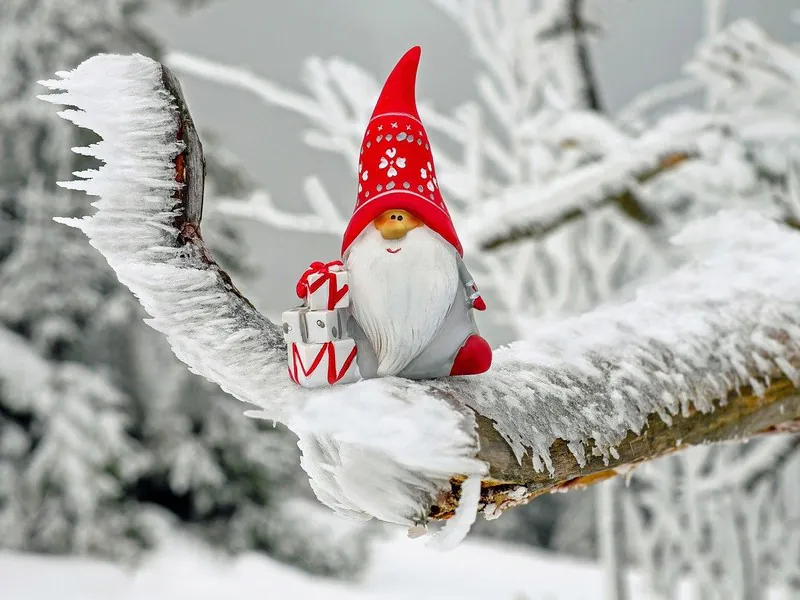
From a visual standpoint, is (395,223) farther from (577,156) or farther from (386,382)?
(577,156)

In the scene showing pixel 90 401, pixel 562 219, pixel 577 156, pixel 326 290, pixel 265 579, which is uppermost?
pixel 577 156

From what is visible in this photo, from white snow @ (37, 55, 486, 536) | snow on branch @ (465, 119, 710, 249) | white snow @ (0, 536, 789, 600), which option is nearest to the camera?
white snow @ (37, 55, 486, 536)

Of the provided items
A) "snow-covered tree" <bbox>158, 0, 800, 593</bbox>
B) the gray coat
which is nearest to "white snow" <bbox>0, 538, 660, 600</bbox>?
"snow-covered tree" <bbox>158, 0, 800, 593</bbox>

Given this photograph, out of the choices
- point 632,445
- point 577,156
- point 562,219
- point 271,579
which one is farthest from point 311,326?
point 271,579

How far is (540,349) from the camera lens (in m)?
0.36

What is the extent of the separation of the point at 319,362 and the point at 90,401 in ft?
7.08

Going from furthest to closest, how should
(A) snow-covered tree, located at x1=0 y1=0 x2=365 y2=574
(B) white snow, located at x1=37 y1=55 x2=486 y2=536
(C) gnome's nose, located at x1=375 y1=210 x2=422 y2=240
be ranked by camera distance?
(A) snow-covered tree, located at x1=0 y1=0 x2=365 y2=574 → (C) gnome's nose, located at x1=375 y1=210 x2=422 y2=240 → (B) white snow, located at x1=37 y1=55 x2=486 y2=536

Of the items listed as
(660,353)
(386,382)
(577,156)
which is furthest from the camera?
(577,156)

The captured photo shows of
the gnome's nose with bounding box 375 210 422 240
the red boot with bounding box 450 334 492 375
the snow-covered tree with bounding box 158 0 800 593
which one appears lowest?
the red boot with bounding box 450 334 492 375

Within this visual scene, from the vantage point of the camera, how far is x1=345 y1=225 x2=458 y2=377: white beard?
315 mm

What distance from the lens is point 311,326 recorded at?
296 mm

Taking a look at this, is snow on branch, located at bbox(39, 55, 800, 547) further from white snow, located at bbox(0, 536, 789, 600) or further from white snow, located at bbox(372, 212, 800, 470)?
white snow, located at bbox(0, 536, 789, 600)

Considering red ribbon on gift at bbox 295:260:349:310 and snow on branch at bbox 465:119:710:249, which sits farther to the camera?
snow on branch at bbox 465:119:710:249

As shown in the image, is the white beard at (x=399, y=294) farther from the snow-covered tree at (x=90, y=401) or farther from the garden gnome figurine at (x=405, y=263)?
the snow-covered tree at (x=90, y=401)
